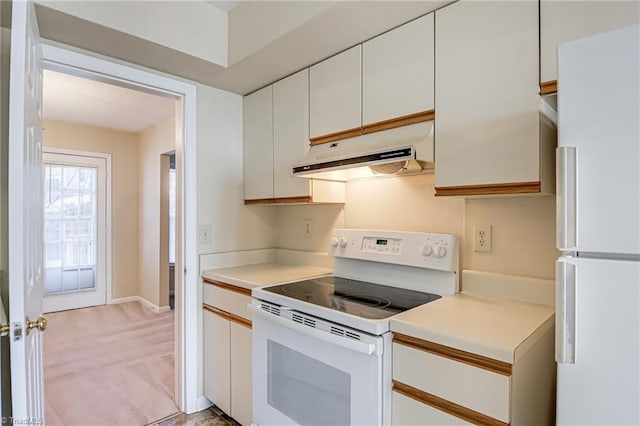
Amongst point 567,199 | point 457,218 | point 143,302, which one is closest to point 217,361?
point 457,218

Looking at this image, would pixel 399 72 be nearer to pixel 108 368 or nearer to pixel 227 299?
pixel 227 299

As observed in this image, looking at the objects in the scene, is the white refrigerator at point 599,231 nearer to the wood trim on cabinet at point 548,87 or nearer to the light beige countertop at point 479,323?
the light beige countertop at point 479,323

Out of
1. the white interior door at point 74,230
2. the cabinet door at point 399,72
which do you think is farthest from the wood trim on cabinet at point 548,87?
the white interior door at point 74,230

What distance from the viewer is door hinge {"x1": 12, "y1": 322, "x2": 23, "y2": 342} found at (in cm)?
107

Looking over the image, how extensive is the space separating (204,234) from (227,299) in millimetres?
504

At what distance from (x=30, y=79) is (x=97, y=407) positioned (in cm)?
203

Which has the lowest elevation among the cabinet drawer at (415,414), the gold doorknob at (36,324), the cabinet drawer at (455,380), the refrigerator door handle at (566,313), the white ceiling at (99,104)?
the cabinet drawer at (415,414)

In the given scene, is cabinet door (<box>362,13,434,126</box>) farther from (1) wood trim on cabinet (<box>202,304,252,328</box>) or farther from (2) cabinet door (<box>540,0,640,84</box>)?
(1) wood trim on cabinet (<box>202,304,252,328</box>)

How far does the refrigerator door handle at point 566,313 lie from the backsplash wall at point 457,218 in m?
0.67

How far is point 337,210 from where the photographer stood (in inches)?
91.0

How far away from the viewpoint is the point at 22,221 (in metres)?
1.08

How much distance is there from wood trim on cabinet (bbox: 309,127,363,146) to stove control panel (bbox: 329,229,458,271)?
0.53 m

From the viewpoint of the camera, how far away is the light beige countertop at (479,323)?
1.03 meters

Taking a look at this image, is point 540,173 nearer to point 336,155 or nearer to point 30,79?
point 336,155
